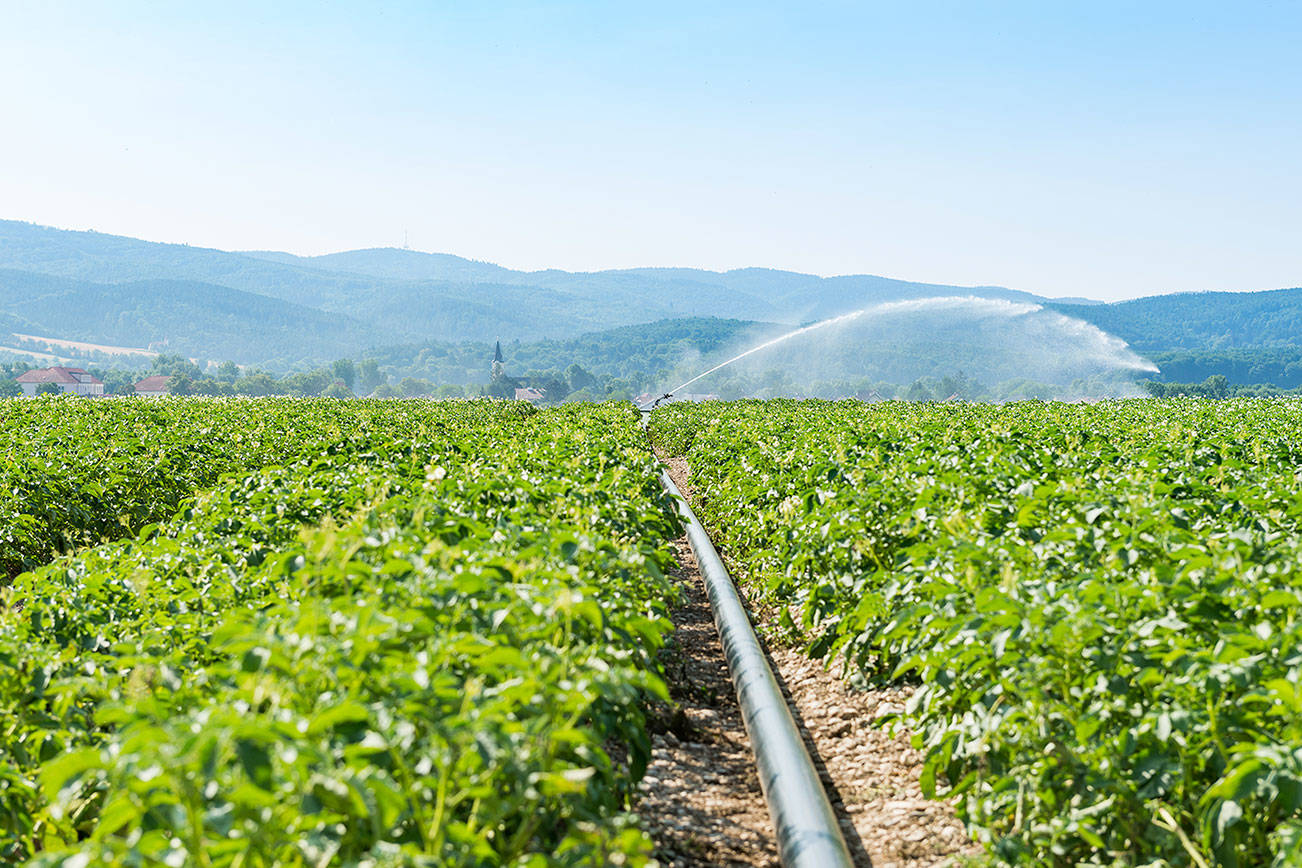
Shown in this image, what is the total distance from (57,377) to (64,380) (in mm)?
2073

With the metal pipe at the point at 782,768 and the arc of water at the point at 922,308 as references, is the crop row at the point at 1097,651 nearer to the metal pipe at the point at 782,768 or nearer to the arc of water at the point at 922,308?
the metal pipe at the point at 782,768

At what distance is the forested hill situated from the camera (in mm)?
174625

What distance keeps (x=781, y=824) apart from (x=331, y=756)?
260 centimetres

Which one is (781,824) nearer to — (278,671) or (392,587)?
(392,587)

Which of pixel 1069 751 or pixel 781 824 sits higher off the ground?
pixel 1069 751

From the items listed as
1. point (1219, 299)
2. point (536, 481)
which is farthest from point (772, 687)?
point (1219, 299)

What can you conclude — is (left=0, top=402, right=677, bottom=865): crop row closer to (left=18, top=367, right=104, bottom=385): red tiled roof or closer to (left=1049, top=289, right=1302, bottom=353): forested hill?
(left=18, top=367, right=104, bottom=385): red tiled roof

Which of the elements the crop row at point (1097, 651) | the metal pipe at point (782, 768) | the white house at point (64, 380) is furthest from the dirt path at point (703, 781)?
the white house at point (64, 380)

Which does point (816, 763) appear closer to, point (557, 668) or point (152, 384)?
point (557, 668)

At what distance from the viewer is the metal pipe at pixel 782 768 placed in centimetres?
398

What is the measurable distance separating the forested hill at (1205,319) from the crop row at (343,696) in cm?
18164

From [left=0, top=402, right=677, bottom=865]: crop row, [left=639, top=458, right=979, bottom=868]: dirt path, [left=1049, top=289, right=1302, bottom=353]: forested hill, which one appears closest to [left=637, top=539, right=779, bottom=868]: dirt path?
[left=639, top=458, right=979, bottom=868]: dirt path

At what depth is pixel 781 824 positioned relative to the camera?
432 cm

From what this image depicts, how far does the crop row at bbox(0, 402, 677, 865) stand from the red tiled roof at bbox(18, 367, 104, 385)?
6061 inches
